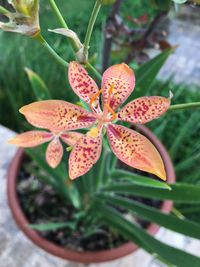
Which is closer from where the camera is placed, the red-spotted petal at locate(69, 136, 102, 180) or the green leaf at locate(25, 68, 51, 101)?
the red-spotted petal at locate(69, 136, 102, 180)

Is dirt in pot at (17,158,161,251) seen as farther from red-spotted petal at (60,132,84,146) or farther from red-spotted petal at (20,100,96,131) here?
red-spotted petal at (20,100,96,131)

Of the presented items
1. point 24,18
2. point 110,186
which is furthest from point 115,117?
point 110,186

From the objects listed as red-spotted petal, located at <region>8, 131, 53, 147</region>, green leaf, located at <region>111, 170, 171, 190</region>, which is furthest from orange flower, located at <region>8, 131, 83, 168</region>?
green leaf, located at <region>111, 170, 171, 190</region>

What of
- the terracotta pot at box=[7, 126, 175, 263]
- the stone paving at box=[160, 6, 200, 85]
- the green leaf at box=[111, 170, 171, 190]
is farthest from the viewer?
the stone paving at box=[160, 6, 200, 85]

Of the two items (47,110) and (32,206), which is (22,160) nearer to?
(32,206)

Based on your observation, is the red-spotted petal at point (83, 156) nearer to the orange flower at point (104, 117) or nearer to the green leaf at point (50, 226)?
the orange flower at point (104, 117)

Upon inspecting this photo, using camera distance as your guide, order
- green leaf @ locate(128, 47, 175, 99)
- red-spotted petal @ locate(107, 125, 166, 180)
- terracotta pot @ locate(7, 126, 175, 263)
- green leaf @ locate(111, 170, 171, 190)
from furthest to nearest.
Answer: terracotta pot @ locate(7, 126, 175, 263) → green leaf @ locate(128, 47, 175, 99) → green leaf @ locate(111, 170, 171, 190) → red-spotted petal @ locate(107, 125, 166, 180)

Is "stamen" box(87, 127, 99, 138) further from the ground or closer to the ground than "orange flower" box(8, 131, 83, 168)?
further from the ground
